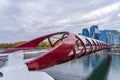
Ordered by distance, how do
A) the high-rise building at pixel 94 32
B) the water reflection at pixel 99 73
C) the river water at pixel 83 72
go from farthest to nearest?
1. the high-rise building at pixel 94 32
2. the water reflection at pixel 99 73
3. the river water at pixel 83 72

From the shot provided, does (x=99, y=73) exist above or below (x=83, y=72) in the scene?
below

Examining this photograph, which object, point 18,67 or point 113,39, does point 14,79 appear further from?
point 113,39

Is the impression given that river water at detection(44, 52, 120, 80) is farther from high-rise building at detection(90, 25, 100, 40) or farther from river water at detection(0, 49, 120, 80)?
high-rise building at detection(90, 25, 100, 40)

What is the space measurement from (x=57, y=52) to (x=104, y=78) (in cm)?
1089

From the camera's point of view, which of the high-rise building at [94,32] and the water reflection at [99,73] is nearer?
the water reflection at [99,73]

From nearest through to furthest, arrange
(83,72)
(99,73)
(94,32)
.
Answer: (83,72) < (99,73) < (94,32)

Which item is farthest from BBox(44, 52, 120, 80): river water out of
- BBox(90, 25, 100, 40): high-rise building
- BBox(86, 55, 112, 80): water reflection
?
BBox(90, 25, 100, 40): high-rise building

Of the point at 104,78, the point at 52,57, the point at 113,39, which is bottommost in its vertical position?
the point at 113,39

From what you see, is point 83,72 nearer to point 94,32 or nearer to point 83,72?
point 83,72

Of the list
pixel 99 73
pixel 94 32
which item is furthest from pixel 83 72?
pixel 94 32

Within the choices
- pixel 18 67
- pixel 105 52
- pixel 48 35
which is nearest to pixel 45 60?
pixel 18 67

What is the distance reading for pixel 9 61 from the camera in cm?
831

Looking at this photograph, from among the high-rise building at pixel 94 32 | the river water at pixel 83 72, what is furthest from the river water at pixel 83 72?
the high-rise building at pixel 94 32

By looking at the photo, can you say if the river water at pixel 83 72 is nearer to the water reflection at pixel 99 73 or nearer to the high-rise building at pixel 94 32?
the water reflection at pixel 99 73
